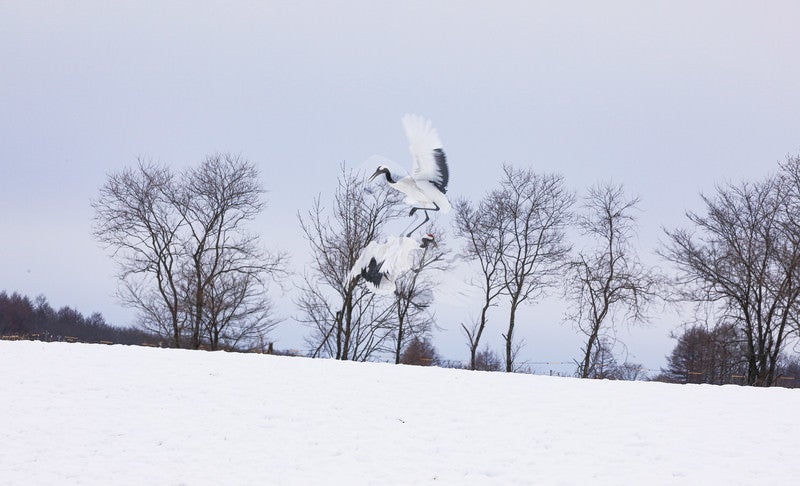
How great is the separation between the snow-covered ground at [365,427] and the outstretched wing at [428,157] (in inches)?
180

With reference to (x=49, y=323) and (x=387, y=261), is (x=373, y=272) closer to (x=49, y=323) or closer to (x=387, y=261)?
(x=387, y=261)

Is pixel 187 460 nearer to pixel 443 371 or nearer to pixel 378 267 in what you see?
pixel 378 267

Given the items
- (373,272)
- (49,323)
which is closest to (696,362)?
(373,272)

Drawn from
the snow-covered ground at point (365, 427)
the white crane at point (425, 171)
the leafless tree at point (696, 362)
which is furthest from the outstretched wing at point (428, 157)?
the leafless tree at point (696, 362)

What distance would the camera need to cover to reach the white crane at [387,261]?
46.0ft

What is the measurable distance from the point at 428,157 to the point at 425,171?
262 mm

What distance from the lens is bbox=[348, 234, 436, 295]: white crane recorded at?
14.0 m

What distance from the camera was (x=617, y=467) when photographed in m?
11.6

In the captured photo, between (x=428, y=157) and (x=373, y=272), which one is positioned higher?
(x=428, y=157)

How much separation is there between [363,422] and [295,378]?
3953 mm

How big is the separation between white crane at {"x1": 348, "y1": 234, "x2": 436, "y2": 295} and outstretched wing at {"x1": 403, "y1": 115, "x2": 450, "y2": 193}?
1.18 metres

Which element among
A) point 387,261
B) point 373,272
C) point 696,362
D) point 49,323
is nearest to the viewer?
point 387,261

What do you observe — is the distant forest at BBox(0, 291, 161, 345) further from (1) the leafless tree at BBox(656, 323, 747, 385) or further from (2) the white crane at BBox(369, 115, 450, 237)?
(2) the white crane at BBox(369, 115, 450, 237)

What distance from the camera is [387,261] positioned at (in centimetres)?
1443
